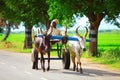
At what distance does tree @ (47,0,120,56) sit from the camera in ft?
95.1

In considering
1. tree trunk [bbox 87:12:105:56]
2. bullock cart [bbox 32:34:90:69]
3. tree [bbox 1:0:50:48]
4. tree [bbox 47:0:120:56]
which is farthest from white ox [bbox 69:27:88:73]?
tree [bbox 1:0:50:48]

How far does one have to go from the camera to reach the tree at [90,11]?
28984 millimetres

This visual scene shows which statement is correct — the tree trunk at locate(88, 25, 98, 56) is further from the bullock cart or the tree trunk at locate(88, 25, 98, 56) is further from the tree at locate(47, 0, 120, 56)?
the bullock cart

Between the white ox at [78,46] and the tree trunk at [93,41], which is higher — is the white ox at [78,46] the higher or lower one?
the lower one

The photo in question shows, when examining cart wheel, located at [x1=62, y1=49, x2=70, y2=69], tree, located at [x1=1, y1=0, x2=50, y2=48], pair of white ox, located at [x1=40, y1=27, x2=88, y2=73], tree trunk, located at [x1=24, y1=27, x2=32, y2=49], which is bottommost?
cart wheel, located at [x1=62, y1=49, x2=70, y2=69]

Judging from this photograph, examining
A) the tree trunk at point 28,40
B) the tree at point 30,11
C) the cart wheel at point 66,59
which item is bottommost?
the cart wheel at point 66,59

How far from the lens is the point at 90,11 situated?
1188 inches

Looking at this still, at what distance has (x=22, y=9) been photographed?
42688 mm

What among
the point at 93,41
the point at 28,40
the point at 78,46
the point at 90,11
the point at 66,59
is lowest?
the point at 66,59

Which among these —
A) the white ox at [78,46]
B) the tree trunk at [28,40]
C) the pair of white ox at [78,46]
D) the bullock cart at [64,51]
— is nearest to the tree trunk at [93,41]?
the bullock cart at [64,51]

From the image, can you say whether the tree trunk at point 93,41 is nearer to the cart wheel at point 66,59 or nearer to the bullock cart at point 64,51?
A: the bullock cart at point 64,51

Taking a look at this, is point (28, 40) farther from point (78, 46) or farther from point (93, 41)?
point (78, 46)

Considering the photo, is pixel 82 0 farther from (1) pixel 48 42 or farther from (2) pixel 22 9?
(2) pixel 22 9

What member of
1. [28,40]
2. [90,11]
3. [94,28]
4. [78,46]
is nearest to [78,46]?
[78,46]
